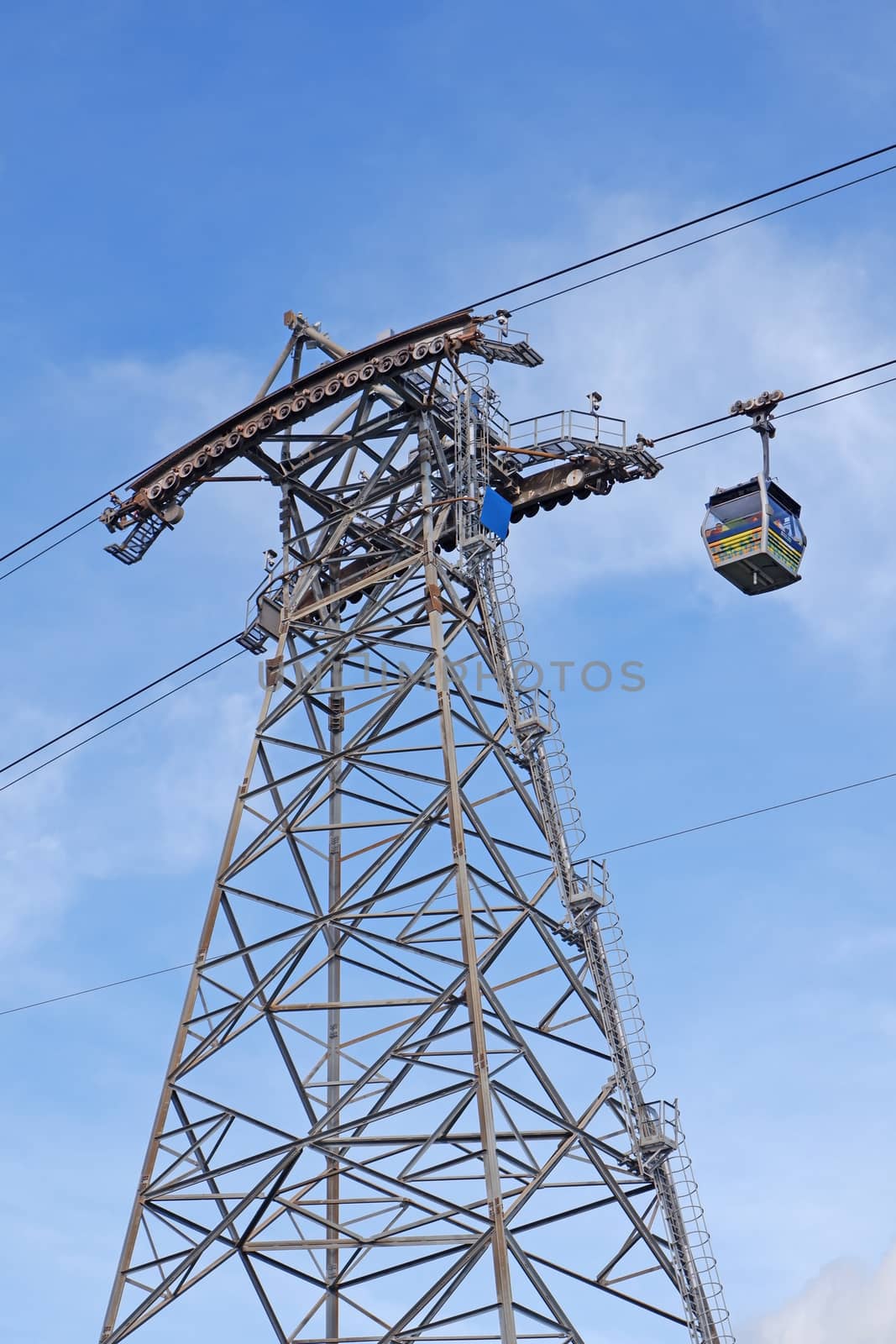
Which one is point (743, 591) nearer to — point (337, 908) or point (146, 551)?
point (337, 908)

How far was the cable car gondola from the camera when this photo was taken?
2616cm

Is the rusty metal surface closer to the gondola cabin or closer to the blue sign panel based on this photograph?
the blue sign panel

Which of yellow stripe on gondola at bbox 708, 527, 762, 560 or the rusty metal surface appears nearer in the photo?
yellow stripe on gondola at bbox 708, 527, 762, 560

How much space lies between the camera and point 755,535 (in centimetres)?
2608

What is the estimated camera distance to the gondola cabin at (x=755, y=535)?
2612 centimetres

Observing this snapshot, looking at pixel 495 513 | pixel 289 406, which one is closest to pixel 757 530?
pixel 495 513

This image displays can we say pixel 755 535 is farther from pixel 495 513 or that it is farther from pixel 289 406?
pixel 289 406

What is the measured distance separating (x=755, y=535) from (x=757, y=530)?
0.08 m

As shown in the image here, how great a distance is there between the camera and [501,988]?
27.5 m

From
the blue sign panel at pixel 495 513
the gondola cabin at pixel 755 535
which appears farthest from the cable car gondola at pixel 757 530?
the blue sign panel at pixel 495 513

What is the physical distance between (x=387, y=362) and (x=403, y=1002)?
33.7ft

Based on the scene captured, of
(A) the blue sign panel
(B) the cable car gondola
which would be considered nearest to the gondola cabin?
(B) the cable car gondola

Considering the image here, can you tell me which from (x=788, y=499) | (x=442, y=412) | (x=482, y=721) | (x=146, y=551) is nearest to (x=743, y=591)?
(x=788, y=499)

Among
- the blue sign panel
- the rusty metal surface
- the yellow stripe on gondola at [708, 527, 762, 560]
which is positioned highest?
the rusty metal surface
